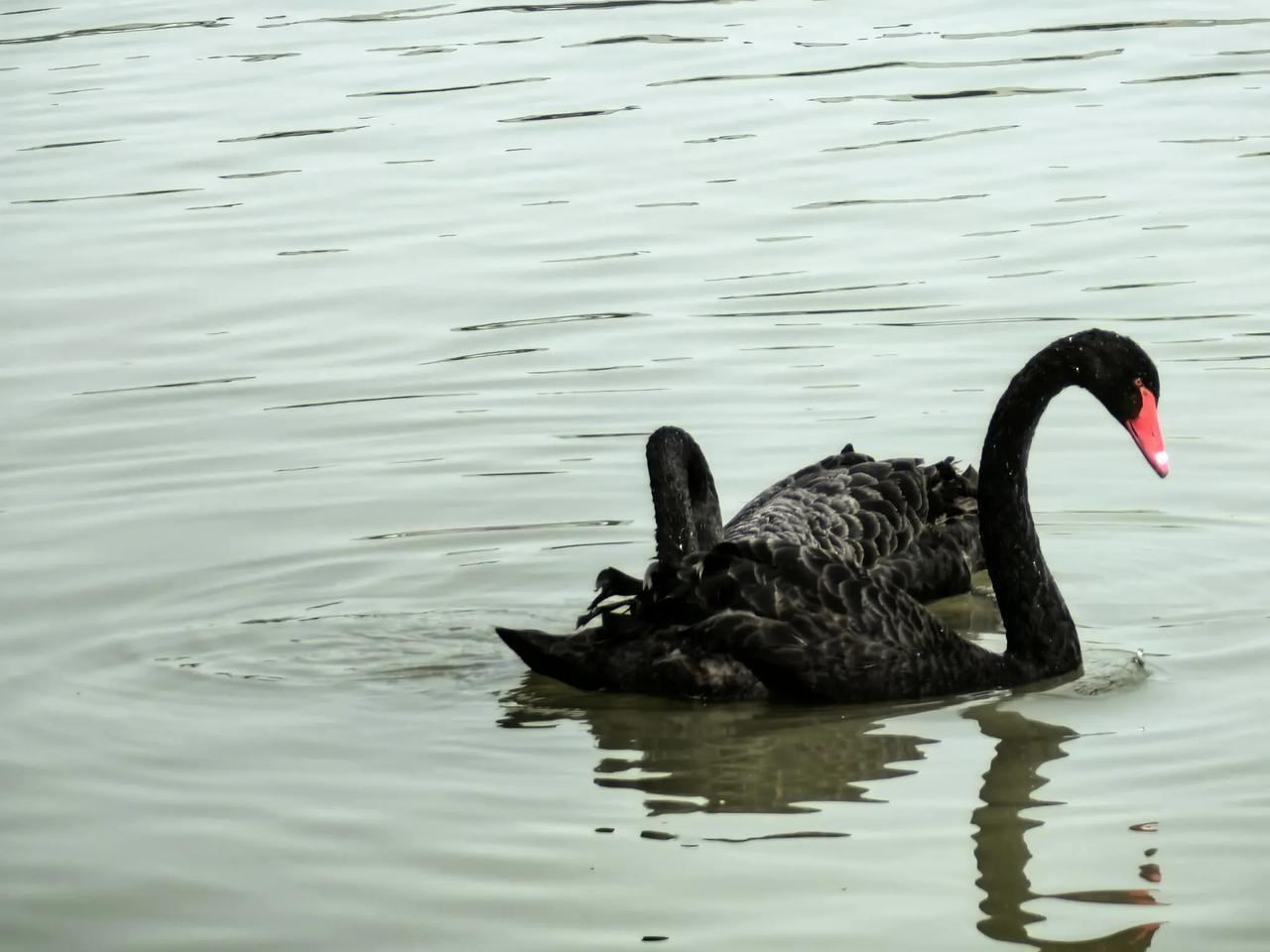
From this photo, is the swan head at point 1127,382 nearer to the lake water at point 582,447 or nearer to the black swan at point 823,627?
the black swan at point 823,627

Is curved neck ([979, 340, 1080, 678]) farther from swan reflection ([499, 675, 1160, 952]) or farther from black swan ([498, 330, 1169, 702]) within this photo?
swan reflection ([499, 675, 1160, 952])

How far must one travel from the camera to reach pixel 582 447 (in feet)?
30.7

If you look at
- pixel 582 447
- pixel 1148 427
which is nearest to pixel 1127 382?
pixel 1148 427

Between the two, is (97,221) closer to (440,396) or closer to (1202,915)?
(440,396)

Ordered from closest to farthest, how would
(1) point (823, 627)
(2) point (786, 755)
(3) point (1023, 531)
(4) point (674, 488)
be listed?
(2) point (786, 755)
(1) point (823, 627)
(3) point (1023, 531)
(4) point (674, 488)

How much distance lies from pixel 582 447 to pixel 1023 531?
2.71 m

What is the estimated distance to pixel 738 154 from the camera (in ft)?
46.0

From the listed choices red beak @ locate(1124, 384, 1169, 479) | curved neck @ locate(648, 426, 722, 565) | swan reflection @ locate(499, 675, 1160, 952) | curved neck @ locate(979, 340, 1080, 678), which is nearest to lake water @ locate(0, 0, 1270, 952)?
swan reflection @ locate(499, 675, 1160, 952)

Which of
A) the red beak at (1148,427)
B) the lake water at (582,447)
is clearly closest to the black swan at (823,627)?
the red beak at (1148,427)

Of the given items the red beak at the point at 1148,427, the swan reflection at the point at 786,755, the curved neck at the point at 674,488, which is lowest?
the swan reflection at the point at 786,755

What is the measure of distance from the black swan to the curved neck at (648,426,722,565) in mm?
192

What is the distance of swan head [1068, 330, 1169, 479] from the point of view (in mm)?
6691

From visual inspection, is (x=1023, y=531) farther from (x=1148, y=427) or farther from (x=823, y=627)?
(x=823, y=627)

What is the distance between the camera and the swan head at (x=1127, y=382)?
6.69 metres
